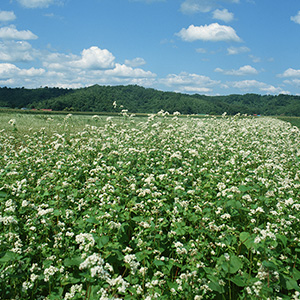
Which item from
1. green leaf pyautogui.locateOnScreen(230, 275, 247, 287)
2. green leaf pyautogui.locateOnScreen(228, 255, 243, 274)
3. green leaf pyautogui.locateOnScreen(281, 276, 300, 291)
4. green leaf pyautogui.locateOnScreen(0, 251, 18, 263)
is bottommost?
green leaf pyautogui.locateOnScreen(281, 276, 300, 291)

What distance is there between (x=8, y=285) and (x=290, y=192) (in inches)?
245

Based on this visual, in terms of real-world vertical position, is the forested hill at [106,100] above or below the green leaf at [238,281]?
above

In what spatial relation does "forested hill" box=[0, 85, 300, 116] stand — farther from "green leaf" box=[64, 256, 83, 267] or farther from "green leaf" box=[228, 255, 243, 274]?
"green leaf" box=[228, 255, 243, 274]

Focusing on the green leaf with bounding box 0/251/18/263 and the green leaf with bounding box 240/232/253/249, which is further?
the green leaf with bounding box 240/232/253/249

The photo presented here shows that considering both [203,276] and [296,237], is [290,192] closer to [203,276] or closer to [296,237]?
[296,237]

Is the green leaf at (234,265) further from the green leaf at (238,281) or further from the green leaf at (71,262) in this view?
the green leaf at (71,262)

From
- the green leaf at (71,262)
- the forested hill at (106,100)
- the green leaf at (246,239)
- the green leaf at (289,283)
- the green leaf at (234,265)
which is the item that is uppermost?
the forested hill at (106,100)

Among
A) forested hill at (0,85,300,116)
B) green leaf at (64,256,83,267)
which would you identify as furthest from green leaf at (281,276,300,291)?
forested hill at (0,85,300,116)

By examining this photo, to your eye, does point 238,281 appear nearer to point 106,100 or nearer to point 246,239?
point 246,239

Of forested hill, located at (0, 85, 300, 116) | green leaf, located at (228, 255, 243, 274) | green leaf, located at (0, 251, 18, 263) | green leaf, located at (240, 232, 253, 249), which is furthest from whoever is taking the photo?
forested hill, located at (0, 85, 300, 116)

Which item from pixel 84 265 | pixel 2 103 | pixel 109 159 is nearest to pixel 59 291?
pixel 84 265

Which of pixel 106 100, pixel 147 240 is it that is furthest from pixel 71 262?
pixel 106 100

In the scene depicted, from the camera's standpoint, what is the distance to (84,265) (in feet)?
8.82

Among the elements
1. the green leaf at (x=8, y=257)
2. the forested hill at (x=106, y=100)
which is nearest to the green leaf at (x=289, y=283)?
the green leaf at (x=8, y=257)
